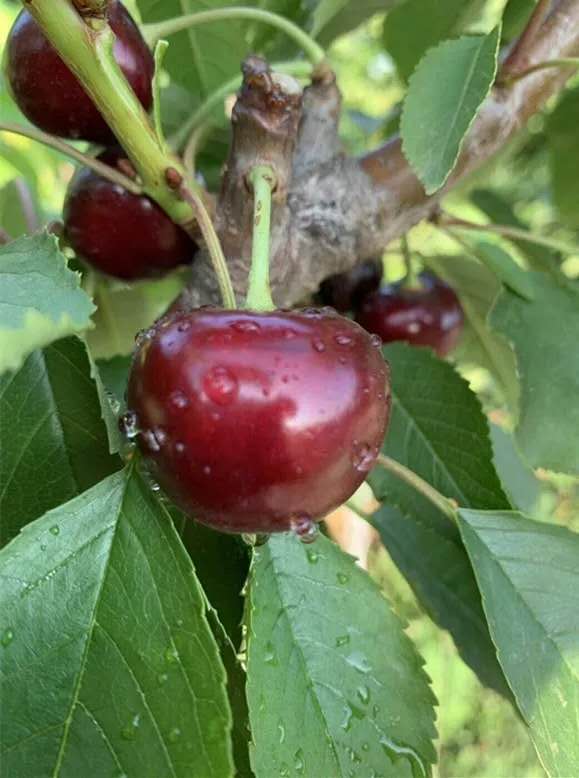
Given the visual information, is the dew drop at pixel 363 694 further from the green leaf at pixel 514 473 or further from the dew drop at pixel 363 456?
the green leaf at pixel 514 473

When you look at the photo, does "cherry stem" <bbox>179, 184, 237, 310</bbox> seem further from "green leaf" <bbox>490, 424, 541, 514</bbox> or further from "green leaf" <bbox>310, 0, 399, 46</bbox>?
"green leaf" <bbox>490, 424, 541, 514</bbox>

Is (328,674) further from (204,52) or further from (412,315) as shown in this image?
(204,52)

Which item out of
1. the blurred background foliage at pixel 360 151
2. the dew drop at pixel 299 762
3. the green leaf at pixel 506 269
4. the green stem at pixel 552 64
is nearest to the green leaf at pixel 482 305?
the blurred background foliage at pixel 360 151

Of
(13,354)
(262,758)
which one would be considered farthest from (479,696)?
(13,354)

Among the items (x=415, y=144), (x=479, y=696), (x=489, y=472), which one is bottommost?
(x=479, y=696)

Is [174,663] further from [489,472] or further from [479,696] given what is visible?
[479,696]

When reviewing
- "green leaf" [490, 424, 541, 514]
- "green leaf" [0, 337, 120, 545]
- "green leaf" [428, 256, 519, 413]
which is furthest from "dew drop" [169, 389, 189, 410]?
"green leaf" [490, 424, 541, 514]
